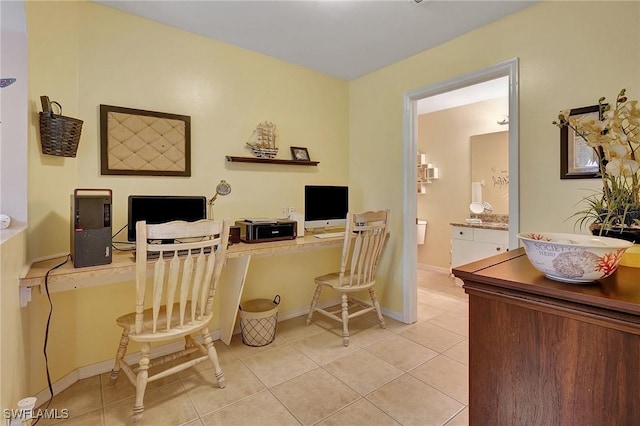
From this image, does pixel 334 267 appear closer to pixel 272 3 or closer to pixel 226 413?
pixel 226 413

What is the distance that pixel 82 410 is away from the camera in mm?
1710

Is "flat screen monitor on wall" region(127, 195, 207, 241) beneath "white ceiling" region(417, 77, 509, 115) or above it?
beneath

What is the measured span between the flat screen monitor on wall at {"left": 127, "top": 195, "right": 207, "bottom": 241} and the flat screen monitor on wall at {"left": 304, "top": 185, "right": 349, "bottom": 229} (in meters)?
0.95

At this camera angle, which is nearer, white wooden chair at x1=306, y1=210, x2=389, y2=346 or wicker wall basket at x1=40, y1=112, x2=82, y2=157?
wicker wall basket at x1=40, y1=112, x2=82, y2=157

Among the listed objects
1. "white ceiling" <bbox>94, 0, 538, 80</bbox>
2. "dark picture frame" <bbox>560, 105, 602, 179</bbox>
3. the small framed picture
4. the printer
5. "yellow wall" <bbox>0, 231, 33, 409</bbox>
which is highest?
"white ceiling" <bbox>94, 0, 538, 80</bbox>

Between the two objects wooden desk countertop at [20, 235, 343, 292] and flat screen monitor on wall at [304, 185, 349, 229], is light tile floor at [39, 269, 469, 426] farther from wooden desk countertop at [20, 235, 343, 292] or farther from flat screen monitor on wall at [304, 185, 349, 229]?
flat screen monitor on wall at [304, 185, 349, 229]

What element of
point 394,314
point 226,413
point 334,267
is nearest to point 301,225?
point 334,267

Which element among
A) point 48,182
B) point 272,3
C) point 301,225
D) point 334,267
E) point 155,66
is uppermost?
point 272,3

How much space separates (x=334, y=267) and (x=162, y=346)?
1.75 metres

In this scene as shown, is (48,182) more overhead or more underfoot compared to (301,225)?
more overhead

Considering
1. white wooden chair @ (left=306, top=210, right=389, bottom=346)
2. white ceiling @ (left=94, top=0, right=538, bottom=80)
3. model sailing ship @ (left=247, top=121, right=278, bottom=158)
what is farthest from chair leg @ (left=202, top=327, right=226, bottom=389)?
white ceiling @ (left=94, top=0, right=538, bottom=80)

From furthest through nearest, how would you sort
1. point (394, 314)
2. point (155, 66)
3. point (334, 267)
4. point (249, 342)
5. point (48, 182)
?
point (334, 267) < point (394, 314) < point (249, 342) < point (155, 66) < point (48, 182)

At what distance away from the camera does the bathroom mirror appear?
3926 mm

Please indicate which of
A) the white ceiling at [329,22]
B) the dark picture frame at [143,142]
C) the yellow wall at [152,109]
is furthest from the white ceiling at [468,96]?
the dark picture frame at [143,142]
